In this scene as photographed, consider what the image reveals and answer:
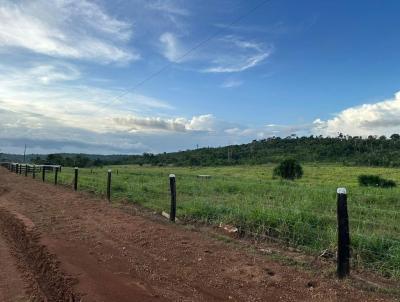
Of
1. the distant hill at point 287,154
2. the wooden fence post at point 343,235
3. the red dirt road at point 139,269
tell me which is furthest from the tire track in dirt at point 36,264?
the distant hill at point 287,154

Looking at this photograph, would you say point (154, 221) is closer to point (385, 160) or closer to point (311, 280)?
point (311, 280)

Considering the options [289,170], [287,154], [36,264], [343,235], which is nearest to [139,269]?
[36,264]

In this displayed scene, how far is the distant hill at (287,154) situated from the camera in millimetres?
105806

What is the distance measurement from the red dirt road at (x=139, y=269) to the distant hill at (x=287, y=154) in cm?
9144

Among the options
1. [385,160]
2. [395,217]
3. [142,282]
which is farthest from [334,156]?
[142,282]

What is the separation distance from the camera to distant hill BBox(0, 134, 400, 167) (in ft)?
347

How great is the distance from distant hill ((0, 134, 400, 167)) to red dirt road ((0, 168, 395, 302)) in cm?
9144

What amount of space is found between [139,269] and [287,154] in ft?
406

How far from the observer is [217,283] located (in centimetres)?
596

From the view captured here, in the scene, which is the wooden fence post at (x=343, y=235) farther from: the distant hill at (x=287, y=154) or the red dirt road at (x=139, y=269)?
the distant hill at (x=287, y=154)

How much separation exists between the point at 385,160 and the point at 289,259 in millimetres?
97104

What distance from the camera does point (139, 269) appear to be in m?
6.65

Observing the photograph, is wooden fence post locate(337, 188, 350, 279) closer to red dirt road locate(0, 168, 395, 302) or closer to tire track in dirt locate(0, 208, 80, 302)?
red dirt road locate(0, 168, 395, 302)

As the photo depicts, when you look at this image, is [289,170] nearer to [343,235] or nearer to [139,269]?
[343,235]
